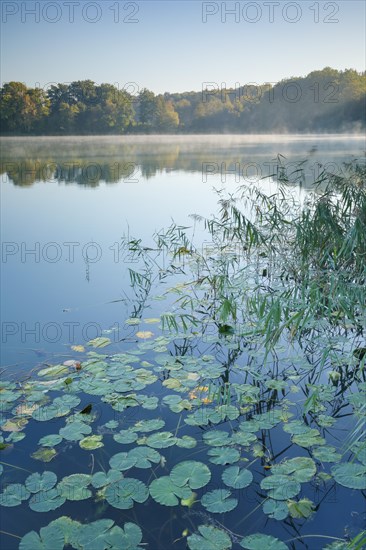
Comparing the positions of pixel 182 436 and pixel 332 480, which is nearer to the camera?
pixel 332 480

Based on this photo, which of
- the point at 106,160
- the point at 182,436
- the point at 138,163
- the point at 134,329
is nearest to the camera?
the point at 182,436

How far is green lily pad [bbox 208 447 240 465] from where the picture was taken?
173 centimetres

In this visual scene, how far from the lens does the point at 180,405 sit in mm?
2100

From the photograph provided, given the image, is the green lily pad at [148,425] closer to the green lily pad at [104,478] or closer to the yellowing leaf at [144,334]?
the green lily pad at [104,478]

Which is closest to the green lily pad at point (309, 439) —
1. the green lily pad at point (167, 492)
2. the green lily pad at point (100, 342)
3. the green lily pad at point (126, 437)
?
the green lily pad at point (167, 492)

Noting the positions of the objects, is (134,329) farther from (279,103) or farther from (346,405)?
(279,103)

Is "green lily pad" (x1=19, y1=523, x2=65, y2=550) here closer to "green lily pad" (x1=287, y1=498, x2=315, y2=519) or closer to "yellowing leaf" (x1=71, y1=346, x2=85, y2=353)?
"green lily pad" (x1=287, y1=498, x2=315, y2=519)

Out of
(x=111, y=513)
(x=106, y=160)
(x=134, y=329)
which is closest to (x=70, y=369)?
(x=134, y=329)

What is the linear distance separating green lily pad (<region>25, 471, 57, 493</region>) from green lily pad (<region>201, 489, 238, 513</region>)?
492 mm

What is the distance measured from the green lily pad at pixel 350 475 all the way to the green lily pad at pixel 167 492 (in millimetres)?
491

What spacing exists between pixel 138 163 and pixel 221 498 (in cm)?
1342

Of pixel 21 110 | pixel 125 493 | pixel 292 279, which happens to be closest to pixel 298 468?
pixel 125 493

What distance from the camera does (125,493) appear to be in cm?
158

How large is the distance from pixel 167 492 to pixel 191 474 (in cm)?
11
